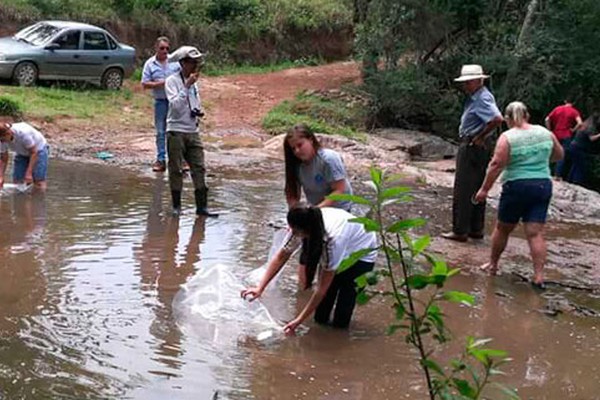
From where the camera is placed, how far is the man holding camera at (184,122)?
9180 millimetres

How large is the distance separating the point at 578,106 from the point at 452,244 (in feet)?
39.0

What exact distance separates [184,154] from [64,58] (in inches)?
437

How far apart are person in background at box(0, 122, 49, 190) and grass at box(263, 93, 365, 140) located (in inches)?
286

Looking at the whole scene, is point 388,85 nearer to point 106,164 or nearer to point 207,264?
point 106,164

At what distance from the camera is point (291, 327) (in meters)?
5.83

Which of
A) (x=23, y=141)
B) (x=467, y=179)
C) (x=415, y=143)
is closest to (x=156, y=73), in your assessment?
(x=23, y=141)

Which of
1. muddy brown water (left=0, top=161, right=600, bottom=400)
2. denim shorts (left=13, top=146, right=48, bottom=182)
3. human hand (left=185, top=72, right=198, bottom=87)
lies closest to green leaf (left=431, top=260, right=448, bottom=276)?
muddy brown water (left=0, top=161, right=600, bottom=400)

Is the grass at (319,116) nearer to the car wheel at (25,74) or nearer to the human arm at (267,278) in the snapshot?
the car wheel at (25,74)

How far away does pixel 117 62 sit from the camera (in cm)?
2048

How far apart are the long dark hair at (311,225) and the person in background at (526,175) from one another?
2.54 metres

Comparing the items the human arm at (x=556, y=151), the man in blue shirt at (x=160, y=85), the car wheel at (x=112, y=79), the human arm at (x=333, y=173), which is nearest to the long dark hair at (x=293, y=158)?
the human arm at (x=333, y=173)

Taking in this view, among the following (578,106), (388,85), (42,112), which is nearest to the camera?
(42,112)

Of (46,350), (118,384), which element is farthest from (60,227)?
(118,384)

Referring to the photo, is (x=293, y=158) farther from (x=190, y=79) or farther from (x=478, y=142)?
(x=190, y=79)
